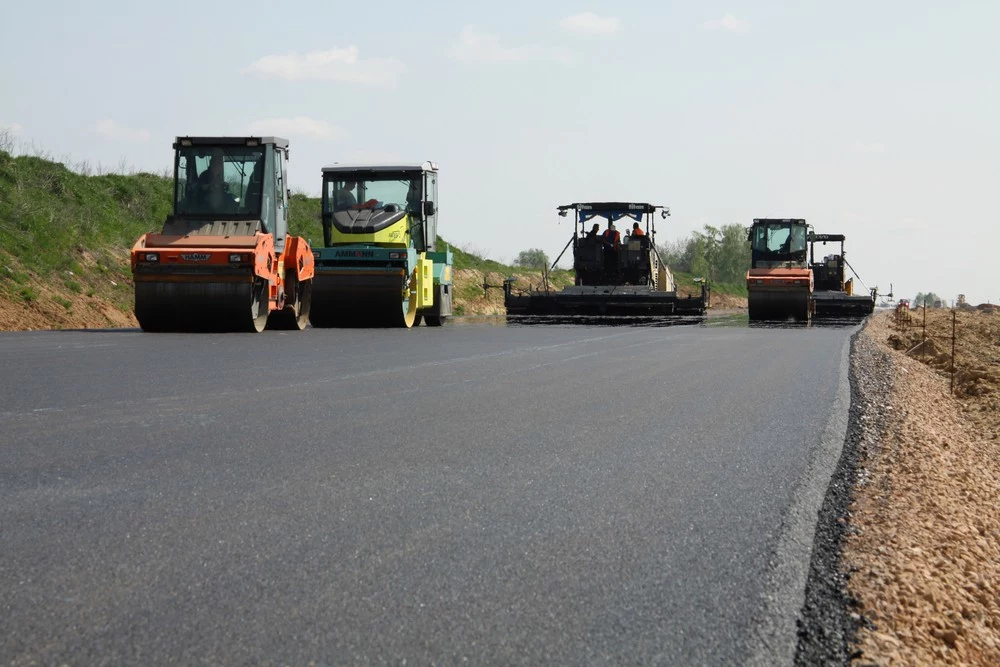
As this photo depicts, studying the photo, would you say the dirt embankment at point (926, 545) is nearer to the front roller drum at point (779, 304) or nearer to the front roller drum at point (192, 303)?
the front roller drum at point (192, 303)

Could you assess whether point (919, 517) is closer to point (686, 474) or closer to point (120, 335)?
point (686, 474)

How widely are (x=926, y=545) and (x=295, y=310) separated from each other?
1747 centimetres

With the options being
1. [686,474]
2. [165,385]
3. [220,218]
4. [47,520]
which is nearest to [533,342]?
[220,218]

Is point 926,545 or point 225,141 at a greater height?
point 225,141

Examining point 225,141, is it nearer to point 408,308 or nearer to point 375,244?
point 375,244

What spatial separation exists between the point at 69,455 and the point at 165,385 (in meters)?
3.74

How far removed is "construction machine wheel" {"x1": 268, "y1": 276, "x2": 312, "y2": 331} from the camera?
70.6 ft

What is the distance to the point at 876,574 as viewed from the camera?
14.1ft

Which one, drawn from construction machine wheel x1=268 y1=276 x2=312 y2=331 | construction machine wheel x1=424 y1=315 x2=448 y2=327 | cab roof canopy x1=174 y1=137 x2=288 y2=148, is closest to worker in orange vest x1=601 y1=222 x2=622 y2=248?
construction machine wheel x1=424 y1=315 x2=448 y2=327

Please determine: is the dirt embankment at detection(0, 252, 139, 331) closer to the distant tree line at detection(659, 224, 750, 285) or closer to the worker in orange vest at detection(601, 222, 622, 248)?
the worker in orange vest at detection(601, 222, 622, 248)

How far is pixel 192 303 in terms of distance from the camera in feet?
62.0

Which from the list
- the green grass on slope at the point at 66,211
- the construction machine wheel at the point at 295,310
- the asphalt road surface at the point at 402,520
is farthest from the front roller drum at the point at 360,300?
the asphalt road surface at the point at 402,520

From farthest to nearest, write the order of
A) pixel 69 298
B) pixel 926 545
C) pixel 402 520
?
1. pixel 69 298
2. pixel 926 545
3. pixel 402 520

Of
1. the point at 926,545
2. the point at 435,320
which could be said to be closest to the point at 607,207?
the point at 435,320
